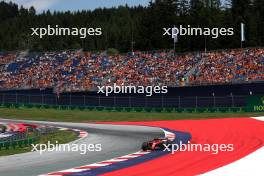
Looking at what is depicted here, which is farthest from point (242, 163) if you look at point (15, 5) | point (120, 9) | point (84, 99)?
point (15, 5)

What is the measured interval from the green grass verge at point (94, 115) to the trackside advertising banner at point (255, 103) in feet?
3.37

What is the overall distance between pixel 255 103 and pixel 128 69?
17.3 metres

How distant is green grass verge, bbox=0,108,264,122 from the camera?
4419 centimetres

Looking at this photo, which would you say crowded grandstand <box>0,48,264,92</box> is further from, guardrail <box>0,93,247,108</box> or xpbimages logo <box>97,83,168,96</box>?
guardrail <box>0,93,247,108</box>

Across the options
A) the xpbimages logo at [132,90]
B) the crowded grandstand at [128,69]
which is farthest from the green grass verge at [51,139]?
the crowded grandstand at [128,69]

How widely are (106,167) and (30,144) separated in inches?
303

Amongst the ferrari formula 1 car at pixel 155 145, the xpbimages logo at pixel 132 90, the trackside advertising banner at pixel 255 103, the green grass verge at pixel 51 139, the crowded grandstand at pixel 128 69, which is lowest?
the green grass verge at pixel 51 139

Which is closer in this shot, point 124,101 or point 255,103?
point 255,103

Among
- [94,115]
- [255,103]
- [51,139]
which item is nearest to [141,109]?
[94,115]

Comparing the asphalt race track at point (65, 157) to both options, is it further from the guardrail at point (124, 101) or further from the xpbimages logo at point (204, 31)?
the xpbimages logo at point (204, 31)

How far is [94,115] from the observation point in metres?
46.6

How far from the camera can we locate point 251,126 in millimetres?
33406

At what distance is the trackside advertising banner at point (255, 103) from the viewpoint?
4547cm

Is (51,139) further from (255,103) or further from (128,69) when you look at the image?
(128,69)
